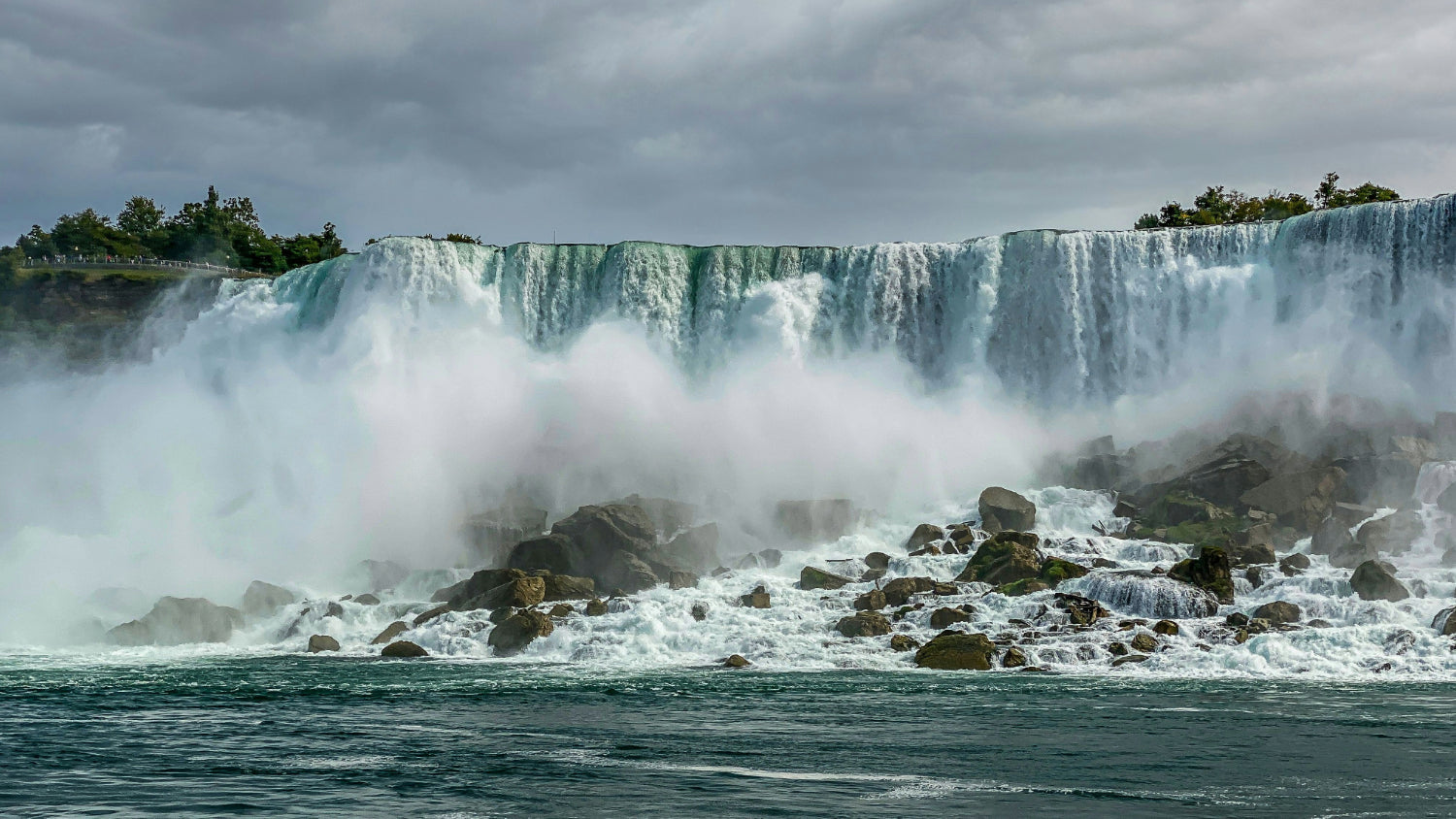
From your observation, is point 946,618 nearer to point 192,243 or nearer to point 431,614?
point 431,614

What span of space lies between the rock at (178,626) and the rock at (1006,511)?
71.1 feet

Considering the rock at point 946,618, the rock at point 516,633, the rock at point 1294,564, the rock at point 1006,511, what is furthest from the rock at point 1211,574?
the rock at point 516,633

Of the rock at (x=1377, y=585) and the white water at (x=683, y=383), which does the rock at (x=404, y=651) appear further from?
the rock at (x=1377, y=585)

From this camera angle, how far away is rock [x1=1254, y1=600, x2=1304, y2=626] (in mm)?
30328

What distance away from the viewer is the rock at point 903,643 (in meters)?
30.0

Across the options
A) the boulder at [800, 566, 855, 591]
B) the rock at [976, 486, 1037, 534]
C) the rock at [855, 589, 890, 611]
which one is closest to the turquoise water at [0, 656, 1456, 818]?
the rock at [855, 589, 890, 611]

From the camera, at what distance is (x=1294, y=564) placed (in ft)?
114

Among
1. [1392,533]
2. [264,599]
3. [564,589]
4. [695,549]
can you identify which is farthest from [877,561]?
[264,599]

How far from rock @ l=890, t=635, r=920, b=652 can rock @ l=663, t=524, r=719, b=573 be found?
10436mm

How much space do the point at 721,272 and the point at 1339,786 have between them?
134ft

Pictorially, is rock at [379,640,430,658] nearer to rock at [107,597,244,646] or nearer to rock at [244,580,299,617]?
rock at [107,597,244,646]

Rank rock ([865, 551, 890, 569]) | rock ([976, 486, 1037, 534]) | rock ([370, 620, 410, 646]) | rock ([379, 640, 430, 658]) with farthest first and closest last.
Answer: rock ([976, 486, 1037, 534]) < rock ([865, 551, 890, 569]) < rock ([370, 620, 410, 646]) < rock ([379, 640, 430, 658])

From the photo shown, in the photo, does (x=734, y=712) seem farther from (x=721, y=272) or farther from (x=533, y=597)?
(x=721, y=272)

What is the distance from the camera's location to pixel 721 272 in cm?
5422
